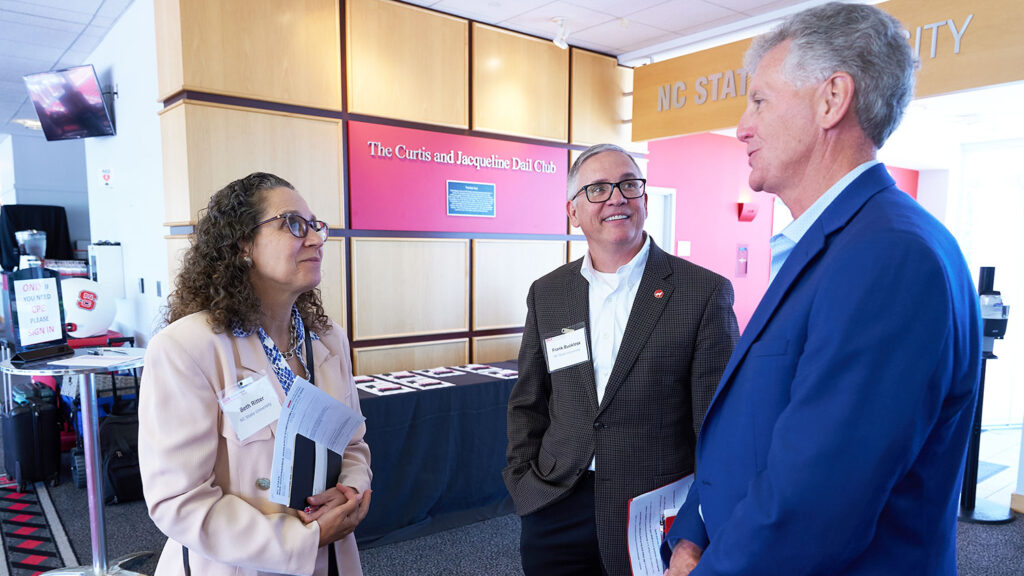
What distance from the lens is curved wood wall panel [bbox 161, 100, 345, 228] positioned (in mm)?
3352

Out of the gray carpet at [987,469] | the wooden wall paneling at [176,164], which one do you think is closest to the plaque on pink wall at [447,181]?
the wooden wall paneling at [176,164]

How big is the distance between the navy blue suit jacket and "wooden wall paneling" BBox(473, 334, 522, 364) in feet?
12.4

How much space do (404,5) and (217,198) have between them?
3047 millimetres

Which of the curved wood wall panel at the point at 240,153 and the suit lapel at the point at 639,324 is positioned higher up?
the curved wood wall panel at the point at 240,153

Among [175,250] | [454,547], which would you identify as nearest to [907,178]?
[454,547]

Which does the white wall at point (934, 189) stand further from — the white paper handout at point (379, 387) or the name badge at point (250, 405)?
the name badge at point (250, 405)

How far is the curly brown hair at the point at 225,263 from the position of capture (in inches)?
53.7

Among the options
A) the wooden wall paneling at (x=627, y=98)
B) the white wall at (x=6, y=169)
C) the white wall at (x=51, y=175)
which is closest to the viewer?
the wooden wall paneling at (x=627, y=98)

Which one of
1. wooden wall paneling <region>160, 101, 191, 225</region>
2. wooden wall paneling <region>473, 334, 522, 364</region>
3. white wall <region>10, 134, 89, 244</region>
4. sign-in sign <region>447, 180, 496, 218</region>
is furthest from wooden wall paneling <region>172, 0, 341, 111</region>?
white wall <region>10, 134, 89, 244</region>

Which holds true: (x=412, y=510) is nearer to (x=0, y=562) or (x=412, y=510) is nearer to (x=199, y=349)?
(x=0, y=562)

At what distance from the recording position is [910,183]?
9602 mm

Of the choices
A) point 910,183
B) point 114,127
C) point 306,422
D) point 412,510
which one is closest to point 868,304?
point 306,422

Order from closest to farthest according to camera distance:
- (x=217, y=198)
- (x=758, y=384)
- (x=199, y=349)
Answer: (x=758, y=384) → (x=199, y=349) → (x=217, y=198)

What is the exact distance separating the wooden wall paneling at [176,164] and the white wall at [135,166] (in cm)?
75
